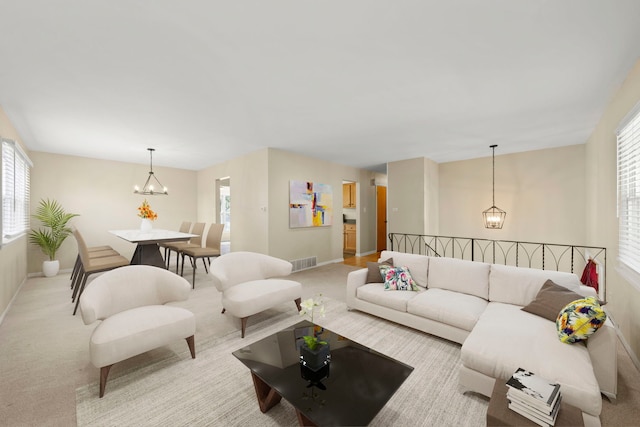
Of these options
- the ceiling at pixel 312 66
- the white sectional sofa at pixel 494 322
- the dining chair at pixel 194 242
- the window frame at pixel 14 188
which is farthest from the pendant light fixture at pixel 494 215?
the window frame at pixel 14 188

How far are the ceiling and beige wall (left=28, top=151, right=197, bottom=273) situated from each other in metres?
1.56

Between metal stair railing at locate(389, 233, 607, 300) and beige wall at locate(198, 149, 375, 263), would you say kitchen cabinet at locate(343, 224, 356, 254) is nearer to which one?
beige wall at locate(198, 149, 375, 263)

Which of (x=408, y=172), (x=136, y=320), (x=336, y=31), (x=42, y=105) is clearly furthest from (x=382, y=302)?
(x=42, y=105)

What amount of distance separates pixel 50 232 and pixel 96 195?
1084 mm

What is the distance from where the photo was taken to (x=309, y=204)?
5652mm

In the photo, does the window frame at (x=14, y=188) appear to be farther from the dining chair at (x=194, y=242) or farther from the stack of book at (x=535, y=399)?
the stack of book at (x=535, y=399)

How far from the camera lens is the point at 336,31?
1.76m

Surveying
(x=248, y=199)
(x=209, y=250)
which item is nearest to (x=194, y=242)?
(x=209, y=250)

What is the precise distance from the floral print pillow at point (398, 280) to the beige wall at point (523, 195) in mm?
3844

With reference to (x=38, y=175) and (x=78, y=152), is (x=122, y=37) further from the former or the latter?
(x=38, y=175)

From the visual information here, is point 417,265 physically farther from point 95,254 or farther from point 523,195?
point 95,254

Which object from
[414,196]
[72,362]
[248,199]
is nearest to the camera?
[72,362]

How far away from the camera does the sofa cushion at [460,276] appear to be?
8.80 feet

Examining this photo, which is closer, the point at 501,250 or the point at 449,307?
the point at 449,307
